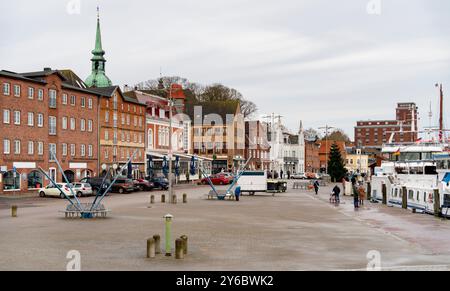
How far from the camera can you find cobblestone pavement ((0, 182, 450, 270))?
53.6 feet

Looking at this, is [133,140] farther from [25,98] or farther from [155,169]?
[25,98]

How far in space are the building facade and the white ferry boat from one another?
63685 mm

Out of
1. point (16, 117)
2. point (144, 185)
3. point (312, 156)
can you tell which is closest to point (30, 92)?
point (16, 117)

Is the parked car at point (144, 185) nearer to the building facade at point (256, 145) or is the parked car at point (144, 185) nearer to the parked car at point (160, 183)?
the parked car at point (160, 183)

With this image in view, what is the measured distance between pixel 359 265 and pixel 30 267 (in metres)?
8.70

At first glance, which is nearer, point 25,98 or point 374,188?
point 374,188

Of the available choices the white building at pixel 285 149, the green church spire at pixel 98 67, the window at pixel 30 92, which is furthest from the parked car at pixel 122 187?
the white building at pixel 285 149

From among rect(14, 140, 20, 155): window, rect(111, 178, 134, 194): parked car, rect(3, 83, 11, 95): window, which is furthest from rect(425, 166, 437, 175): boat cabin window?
rect(3, 83, 11, 95): window

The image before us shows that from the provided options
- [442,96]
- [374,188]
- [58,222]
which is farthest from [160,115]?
[58,222]

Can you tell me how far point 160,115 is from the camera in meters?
94.5

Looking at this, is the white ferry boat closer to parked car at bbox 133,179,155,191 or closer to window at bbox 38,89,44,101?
parked car at bbox 133,179,155,191

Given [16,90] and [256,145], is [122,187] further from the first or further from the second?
[256,145]

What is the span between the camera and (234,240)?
2162cm

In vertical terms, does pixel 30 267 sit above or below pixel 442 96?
below
